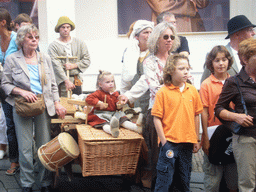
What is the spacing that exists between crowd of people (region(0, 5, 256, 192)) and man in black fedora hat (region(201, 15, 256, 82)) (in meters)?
0.01

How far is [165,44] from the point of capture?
4.18m

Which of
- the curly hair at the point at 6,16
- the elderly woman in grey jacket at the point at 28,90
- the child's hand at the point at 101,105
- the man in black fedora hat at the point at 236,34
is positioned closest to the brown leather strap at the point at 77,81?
the curly hair at the point at 6,16

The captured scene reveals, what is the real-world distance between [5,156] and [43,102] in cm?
223

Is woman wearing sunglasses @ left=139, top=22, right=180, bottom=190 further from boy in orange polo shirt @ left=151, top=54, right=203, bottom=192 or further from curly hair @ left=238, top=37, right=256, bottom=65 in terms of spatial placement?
curly hair @ left=238, top=37, right=256, bottom=65

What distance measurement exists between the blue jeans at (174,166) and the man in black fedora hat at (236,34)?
1120 mm

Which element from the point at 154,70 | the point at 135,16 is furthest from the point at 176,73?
the point at 135,16

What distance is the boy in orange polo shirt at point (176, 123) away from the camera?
143 inches

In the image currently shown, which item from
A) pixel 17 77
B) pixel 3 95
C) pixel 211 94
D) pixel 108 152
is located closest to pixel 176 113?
pixel 211 94

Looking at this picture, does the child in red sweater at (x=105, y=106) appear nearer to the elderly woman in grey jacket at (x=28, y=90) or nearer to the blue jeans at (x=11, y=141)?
the elderly woman in grey jacket at (x=28, y=90)

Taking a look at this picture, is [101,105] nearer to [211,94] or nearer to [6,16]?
[211,94]

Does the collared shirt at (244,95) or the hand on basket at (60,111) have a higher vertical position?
the collared shirt at (244,95)

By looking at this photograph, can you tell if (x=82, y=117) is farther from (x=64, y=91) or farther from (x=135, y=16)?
(x=135, y=16)

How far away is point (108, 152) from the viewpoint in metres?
4.12

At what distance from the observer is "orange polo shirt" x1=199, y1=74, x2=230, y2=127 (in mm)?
4039
